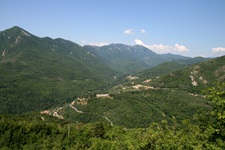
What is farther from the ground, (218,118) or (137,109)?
(218,118)

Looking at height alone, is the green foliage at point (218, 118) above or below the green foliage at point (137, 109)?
above

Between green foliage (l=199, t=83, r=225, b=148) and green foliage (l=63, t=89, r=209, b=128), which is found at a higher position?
green foliage (l=199, t=83, r=225, b=148)

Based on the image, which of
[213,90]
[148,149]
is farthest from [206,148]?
[148,149]

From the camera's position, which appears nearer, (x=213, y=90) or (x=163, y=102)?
(x=213, y=90)

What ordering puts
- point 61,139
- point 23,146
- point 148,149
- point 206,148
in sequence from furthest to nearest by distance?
point 61,139
point 23,146
point 148,149
point 206,148

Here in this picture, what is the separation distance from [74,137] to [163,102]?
11338 cm

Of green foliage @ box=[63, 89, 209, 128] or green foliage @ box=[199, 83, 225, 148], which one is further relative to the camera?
green foliage @ box=[63, 89, 209, 128]

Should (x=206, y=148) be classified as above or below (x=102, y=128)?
above

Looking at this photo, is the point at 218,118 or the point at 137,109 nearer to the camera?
the point at 218,118

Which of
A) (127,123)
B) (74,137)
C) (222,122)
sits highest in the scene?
(222,122)

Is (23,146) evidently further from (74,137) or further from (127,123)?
(127,123)

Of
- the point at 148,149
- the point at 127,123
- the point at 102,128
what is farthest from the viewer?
the point at 127,123

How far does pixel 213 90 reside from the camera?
24.4m

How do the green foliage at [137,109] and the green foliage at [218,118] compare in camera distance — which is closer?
the green foliage at [218,118]
